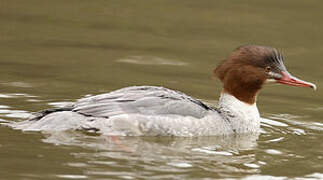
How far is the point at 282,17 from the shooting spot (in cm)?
1560

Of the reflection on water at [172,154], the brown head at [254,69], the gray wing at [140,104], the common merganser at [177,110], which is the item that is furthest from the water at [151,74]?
the brown head at [254,69]

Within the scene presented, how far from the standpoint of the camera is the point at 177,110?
32.1 ft

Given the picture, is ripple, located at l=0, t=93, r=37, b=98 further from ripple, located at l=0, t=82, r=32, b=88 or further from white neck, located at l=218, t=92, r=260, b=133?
white neck, located at l=218, t=92, r=260, b=133

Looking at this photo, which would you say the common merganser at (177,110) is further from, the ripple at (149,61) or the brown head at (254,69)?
the ripple at (149,61)

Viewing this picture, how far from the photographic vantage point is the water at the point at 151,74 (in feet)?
27.9

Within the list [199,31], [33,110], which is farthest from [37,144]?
[199,31]

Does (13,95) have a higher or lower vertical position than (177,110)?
higher

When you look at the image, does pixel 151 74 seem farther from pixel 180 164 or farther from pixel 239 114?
pixel 180 164

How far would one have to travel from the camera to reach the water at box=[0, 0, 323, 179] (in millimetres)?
8492

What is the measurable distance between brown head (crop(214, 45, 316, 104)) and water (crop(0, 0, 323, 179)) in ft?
1.98

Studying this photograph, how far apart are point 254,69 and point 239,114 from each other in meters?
0.55

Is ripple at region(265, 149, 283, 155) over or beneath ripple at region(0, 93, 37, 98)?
beneath

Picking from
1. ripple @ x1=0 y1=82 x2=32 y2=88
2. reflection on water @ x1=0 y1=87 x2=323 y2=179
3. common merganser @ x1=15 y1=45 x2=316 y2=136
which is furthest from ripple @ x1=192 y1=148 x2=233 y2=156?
ripple @ x1=0 y1=82 x2=32 y2=88

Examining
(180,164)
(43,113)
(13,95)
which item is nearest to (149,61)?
(13,95)
